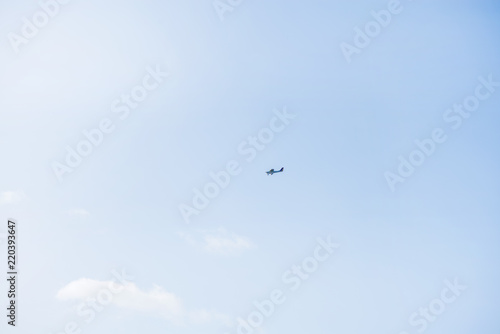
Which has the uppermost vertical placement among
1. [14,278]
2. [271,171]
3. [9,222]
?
[9,222]

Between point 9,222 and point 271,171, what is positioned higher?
point 9,222

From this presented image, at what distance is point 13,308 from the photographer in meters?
50.7

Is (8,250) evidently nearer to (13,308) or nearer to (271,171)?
(13,308)

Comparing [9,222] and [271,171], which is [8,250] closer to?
[9,222]

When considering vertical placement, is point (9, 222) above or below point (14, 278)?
above

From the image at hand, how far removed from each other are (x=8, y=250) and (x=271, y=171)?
52837 mm

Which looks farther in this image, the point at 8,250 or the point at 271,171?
the point at 271,171

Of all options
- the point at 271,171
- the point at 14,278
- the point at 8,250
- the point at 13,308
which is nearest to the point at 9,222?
the point at 8,250

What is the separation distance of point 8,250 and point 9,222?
13.1 feet

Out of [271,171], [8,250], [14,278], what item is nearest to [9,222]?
[8,250]

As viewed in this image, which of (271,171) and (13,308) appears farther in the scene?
(271,171)

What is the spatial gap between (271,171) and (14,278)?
53.0 meters

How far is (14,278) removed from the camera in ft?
164

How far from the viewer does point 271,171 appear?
8450 centimetres
